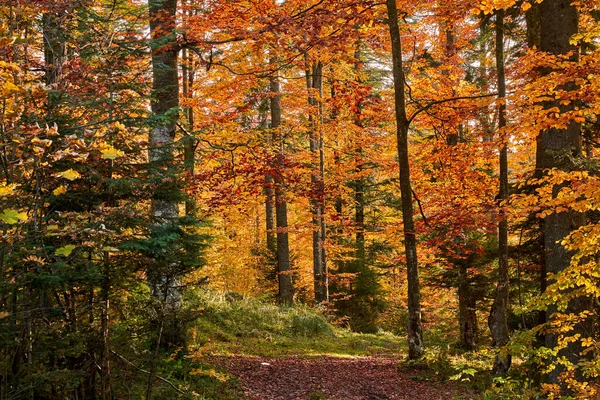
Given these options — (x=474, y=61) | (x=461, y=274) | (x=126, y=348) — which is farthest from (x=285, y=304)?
(x=474, y=61)

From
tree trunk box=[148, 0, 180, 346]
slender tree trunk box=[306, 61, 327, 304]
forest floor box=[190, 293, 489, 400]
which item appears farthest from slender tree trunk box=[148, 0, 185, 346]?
slender tree trunk box=[306, 61, 327, 304]

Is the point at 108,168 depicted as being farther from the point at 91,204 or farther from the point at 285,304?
the point at 285,304

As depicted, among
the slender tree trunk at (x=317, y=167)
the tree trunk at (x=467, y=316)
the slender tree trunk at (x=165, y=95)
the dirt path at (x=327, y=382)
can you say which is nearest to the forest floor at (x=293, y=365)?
the dirt path at (x=327, y=382)

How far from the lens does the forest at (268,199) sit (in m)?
3.77

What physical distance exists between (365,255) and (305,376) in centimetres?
1069

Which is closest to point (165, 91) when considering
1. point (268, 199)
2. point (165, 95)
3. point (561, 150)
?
point (165, 95)

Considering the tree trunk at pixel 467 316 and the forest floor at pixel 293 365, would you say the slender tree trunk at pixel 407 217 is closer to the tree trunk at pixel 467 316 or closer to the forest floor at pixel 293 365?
the forest floor at pixel 293 365

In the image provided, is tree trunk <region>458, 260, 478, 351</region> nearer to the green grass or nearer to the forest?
the forest

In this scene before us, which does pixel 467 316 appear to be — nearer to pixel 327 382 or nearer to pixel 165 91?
pixel 327 382

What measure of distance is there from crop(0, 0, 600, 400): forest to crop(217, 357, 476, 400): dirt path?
6 cm

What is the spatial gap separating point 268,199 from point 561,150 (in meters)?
7.80

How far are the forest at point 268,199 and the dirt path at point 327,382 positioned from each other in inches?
2.2

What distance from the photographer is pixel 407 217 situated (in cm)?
859

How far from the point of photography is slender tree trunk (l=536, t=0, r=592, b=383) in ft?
20.3
